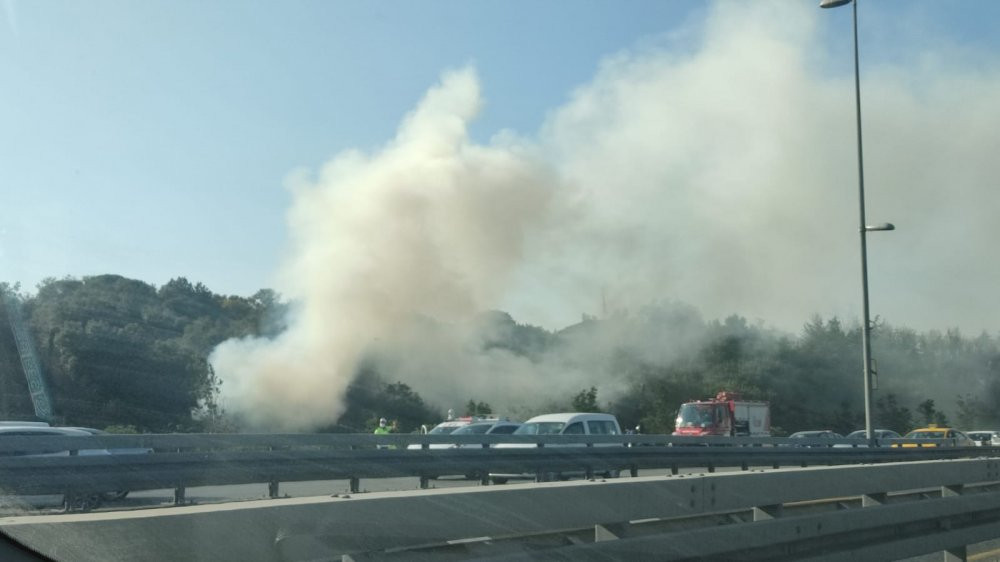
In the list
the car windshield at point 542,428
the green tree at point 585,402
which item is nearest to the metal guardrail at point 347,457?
the car windshield at point 542,428

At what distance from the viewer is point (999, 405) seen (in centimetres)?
6331

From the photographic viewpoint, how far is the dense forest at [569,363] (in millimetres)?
31078

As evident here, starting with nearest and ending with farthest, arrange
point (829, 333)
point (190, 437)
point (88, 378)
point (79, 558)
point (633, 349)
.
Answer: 1. point (79, 558)
2. point (190, 437)
3. point (88, 378)
4. point (633, 349)
5. point (829, 333)

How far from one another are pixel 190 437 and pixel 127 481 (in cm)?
166

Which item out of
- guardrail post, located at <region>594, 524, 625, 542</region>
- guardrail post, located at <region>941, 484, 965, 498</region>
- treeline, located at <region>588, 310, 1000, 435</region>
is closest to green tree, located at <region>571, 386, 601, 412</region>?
treeline, located at <region>588, 310, 1000, 435</region>

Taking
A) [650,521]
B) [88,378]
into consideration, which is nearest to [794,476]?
[650,521]

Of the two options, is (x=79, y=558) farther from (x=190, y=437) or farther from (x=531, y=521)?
(x=190, y=437)

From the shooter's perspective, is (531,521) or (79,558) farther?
(531,521)

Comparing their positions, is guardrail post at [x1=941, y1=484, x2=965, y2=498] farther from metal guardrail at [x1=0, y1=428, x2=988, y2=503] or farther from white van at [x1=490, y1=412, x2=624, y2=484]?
white van at [x1=490, y1=412, x2=624, y2=484]

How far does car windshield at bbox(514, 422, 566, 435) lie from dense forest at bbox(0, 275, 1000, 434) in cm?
1210

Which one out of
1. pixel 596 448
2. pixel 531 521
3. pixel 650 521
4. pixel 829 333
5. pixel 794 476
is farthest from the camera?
pixel 829 333

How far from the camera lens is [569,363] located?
56.5m

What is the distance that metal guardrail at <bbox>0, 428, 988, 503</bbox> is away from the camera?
13.1m

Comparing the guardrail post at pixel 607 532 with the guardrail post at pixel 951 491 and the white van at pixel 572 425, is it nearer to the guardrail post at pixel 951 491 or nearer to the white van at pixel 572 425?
the guardrail post at pixel 951 491
